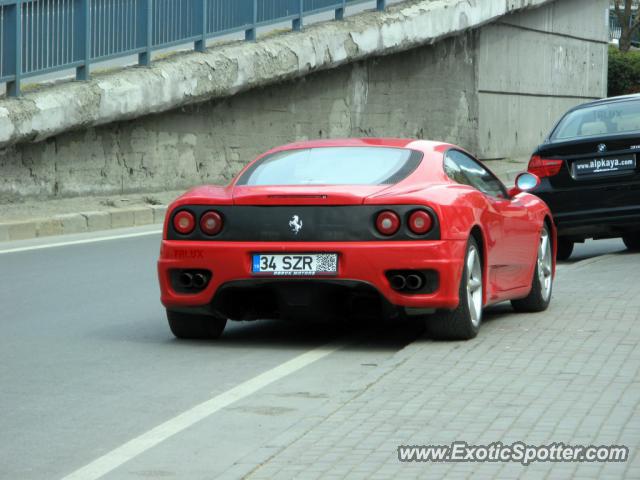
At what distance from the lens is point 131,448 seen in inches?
240

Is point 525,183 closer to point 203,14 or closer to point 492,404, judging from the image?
point 492,404

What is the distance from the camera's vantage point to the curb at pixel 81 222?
56.7 feet

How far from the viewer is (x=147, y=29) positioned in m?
22.0

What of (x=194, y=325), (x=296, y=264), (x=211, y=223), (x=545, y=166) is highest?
(x=545, y=166)

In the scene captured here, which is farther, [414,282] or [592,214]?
[592,214]

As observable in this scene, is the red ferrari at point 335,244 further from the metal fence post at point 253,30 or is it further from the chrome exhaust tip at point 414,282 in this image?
the metal fence post at point 253,30

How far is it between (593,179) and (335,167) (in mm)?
5701

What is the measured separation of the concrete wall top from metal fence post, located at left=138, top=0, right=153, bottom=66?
231 mm

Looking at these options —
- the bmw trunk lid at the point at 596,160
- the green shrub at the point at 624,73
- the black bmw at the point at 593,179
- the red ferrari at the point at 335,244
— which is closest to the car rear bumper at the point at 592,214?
the black bmw at the point at 593,179

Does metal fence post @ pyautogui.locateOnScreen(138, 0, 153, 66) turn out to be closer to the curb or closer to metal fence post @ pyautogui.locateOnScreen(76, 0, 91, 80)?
metal fence post @ pyautogui.locateOnScreen(76, 0, 91, 80)

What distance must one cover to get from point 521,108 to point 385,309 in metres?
28.3

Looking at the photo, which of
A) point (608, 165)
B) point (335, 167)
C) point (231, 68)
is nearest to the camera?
point (335, 167)

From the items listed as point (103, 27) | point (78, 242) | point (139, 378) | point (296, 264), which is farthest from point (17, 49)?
point (139, 378)

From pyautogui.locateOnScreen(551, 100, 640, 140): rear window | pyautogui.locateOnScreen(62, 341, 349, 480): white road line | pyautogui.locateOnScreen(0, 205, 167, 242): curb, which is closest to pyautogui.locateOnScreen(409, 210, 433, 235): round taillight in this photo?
pyautogui.locateOnScreen(62, 341, 349, 480): white road line
